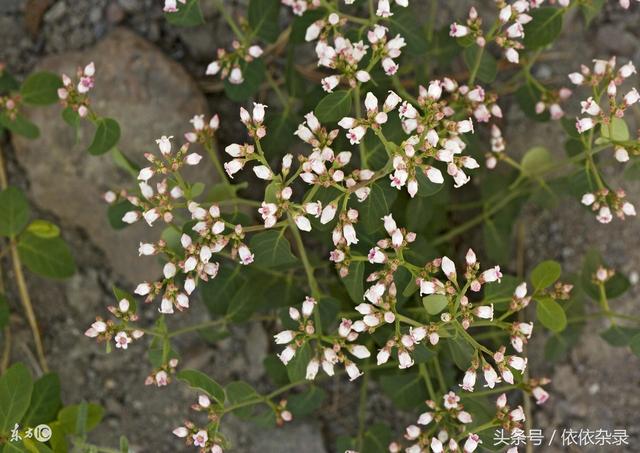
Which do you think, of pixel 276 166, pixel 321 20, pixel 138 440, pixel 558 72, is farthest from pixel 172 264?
pixel 558 72

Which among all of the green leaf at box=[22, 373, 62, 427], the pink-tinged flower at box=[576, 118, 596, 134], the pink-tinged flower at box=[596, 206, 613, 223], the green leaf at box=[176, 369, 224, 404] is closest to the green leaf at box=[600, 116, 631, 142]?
the pink-tinged flower at box=[576, 118, 596, 134]

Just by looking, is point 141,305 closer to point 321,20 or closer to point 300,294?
point 300,294

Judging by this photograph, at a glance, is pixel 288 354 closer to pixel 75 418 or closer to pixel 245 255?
pixel 245 255

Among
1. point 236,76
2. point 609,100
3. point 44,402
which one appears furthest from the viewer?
point 44,402

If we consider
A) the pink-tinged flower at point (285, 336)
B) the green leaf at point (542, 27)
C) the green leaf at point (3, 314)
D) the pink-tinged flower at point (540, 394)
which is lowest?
the green leaf at point (3, 314)

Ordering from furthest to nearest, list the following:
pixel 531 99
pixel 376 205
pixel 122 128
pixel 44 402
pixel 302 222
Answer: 1. pixel 122 128
2. pixel 531 99
3. pixel 44 402
4. pixel 376 205
5. pixel 302 222

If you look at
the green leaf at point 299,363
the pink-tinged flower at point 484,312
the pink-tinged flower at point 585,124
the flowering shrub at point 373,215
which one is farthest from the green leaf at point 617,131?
the green leaf at point 299,363

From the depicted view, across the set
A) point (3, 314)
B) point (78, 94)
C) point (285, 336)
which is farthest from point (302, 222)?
point (3, 314)

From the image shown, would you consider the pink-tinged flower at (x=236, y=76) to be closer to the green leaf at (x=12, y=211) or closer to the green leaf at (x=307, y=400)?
the green leaf at (x=12, y=211)
